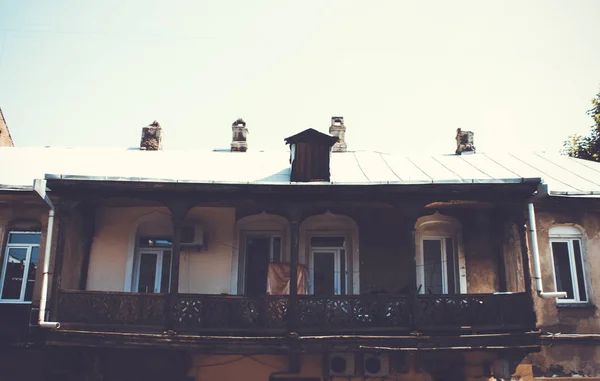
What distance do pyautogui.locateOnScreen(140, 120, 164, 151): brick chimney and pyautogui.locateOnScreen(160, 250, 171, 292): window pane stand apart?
5.04 meters

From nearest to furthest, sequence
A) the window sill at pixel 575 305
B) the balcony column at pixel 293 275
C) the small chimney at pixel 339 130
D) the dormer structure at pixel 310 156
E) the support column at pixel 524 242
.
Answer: the balcony column at pixel 293 275
the support column at pixel 524 242
the window sill at pixel 575 305
the dormer structure at pixel 310 156
the small chimney at pixel 339 130

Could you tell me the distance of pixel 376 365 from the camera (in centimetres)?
1175

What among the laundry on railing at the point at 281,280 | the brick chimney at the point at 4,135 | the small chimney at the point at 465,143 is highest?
the brick chimney at the point at 4,135

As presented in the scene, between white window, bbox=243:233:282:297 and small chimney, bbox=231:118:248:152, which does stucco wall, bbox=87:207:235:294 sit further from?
small chimney, bbox=231:118:248:152

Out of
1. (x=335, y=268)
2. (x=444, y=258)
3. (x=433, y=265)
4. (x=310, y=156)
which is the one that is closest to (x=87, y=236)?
(x=310, y=156)

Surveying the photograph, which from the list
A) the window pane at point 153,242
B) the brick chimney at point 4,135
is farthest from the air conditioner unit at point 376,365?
the brick chimney at point 4,135

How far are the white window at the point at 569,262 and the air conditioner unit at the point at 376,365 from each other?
441 centimetres

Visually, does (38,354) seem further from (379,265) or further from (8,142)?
(8,142)

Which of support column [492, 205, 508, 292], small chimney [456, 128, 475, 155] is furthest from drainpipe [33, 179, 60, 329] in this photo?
small chimney [456, 128, 475, 155]

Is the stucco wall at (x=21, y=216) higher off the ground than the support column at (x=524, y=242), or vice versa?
the stucco wall at (x=21, y=216)

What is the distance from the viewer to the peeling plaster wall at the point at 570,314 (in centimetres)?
1195

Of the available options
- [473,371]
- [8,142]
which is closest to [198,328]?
[473,371]

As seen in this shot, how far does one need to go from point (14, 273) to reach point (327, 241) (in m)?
7.60

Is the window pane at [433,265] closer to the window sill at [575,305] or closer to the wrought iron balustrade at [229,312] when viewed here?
the window sill at [575,305]
